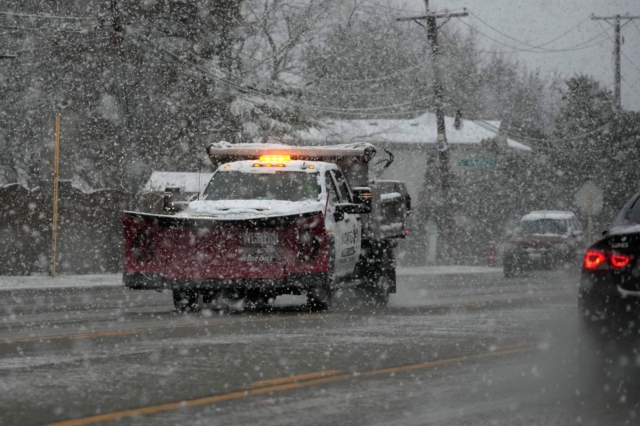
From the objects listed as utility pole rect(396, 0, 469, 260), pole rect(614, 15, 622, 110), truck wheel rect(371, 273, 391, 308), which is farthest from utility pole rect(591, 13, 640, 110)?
truck wheel rect(371, 273, 391, 308)

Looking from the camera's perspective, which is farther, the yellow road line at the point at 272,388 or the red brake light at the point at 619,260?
the red brake light at the point at 619,260

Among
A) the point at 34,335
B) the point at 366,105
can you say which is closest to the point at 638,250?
the point at 34,335

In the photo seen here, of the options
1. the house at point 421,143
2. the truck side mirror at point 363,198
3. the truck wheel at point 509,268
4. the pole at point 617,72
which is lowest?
the truck wheel at point 509,268

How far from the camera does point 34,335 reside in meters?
11.1

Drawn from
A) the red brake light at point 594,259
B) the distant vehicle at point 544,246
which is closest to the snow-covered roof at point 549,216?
the distant vehicle at point 544,246

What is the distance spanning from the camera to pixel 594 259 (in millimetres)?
8664

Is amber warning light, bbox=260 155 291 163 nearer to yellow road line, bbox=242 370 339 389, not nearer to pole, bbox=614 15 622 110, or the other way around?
yellow road line, bbox=242 370 339 389

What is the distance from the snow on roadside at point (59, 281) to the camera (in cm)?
2227

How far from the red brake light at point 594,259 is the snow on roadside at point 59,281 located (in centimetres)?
1489

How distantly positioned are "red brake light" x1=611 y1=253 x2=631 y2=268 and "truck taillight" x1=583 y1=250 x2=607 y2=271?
79 mm

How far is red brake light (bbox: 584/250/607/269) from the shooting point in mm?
8580

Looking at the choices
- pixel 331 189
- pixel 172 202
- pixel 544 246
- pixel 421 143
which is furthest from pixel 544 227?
pixel 421 143

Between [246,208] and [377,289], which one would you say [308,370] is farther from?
[377,289]

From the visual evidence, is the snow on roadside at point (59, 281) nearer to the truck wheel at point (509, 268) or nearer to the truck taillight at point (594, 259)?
the truck wheel at point (509, 268)
